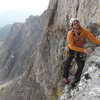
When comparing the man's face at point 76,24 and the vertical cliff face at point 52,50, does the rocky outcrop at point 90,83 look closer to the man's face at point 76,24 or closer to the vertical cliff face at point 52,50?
the man's face at point 76,24

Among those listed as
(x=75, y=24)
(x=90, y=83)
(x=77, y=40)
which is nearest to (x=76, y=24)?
(x=75, y=24)

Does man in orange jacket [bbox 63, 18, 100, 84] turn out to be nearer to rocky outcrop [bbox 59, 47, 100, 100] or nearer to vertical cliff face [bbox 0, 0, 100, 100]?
rocky outcrop [bbox 59, 47, 100, 100]

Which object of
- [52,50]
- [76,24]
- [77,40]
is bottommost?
[52,50]

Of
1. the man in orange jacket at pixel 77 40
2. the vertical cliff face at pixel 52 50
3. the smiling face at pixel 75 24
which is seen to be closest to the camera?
the smiling face at pixel 75 24

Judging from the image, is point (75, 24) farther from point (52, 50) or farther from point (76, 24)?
point (52, 50)

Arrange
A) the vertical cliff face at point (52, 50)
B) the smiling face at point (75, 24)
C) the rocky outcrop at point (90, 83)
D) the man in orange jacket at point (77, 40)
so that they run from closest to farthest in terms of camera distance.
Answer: the rocky outcrop at point (90, 83) → the smiling face at point (75, 24) → the man in orange jacket at point (77, 40) → the vertical cliff face at point (52, 50)

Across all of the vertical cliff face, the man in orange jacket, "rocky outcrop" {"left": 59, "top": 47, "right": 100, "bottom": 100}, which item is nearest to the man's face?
the man in orange jacket

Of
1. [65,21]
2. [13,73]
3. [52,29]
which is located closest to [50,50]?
[52,29]

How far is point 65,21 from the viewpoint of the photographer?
43219 millimetres

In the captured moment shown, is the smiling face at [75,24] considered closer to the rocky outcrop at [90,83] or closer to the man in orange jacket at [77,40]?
the man in orange jacket at [77,40]

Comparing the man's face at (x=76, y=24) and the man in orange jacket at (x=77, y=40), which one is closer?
the man's face at (x=76, y=24)

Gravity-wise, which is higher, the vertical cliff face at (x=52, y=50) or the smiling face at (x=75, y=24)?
the smiling face at (x=75, y=24)

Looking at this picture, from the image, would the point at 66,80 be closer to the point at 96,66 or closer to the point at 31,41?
the point at 96,66

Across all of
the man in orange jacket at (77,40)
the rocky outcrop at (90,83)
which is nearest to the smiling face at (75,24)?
the man in orange jacket at (77,40)
